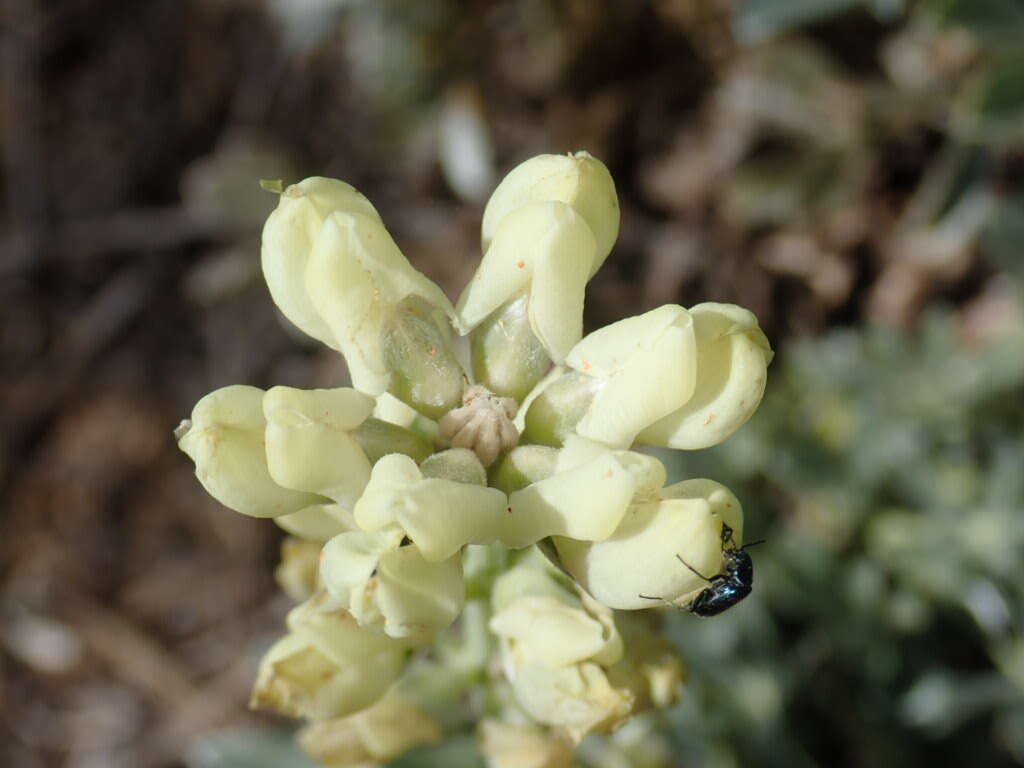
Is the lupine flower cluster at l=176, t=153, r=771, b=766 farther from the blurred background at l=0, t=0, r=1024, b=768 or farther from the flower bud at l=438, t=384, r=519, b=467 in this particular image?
the blurred background at l=0, t=0, r=1024, b=768

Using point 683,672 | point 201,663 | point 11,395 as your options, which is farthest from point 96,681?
point 683,672

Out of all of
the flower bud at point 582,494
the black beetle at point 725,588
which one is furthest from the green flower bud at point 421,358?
the black beetle at point 725,588

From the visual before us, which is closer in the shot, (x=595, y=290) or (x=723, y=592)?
(x=723, y=592)

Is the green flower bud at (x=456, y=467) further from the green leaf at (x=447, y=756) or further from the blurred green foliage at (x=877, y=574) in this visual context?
the blurred green foliage at (x=877, y=574)

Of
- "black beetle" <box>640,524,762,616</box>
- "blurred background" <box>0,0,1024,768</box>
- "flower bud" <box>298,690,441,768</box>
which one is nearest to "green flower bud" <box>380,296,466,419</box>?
"black beetle" <box>640,524,762,616</box>

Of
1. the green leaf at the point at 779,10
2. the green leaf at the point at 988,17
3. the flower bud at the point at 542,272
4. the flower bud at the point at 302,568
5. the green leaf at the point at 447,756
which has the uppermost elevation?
the flower bud at the point at 542,272

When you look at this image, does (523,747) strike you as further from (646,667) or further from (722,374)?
(722,374)

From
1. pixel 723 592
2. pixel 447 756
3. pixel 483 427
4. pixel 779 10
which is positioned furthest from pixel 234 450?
pixel 779 10

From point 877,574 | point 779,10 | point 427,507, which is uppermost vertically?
point 427,507
